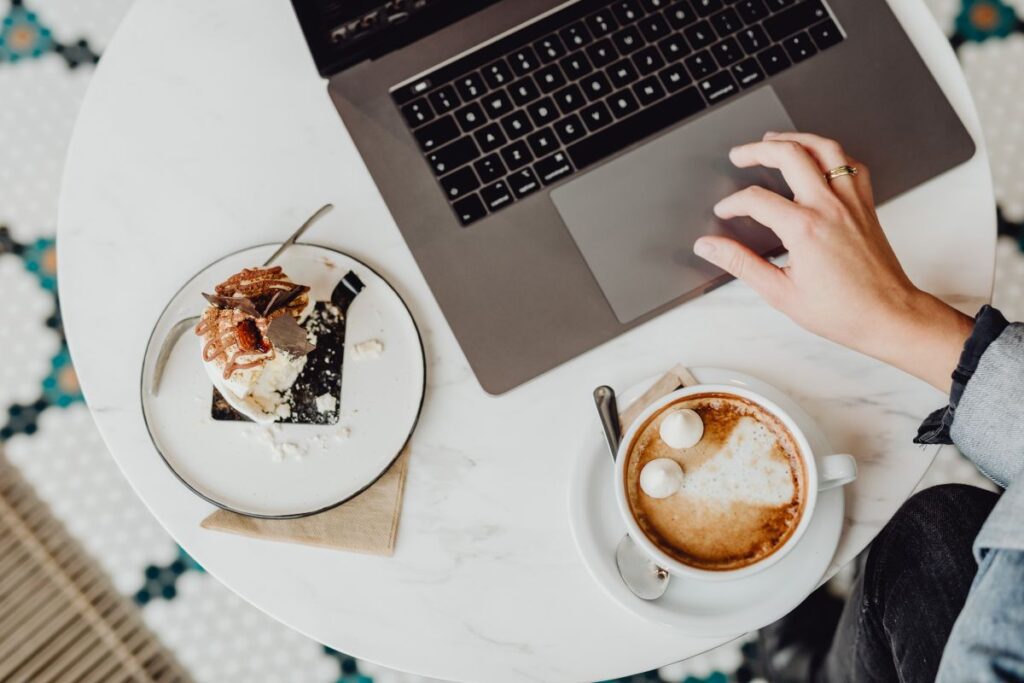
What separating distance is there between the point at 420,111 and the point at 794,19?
428 mm

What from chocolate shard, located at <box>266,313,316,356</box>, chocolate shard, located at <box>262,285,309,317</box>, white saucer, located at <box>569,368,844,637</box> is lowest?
white saucer, located at <box>569,368,844,637</box>

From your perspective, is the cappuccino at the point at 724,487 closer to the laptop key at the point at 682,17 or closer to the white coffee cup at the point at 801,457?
the white coffee cup at the point at 801,457

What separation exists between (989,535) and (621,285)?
407 millimetres

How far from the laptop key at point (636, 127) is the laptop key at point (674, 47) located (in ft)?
0.13

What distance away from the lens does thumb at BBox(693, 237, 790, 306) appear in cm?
82

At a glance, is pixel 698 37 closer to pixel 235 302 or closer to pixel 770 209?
pixel 770 209

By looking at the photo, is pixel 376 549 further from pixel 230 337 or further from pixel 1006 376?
pixel 1006 376

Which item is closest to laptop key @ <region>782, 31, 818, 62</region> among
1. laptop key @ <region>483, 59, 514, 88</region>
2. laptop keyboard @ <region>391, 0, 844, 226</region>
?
laptop keyboard @ <region>391, 0, 844, 226</region>

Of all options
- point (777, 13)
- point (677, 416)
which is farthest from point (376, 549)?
point (777, 13)

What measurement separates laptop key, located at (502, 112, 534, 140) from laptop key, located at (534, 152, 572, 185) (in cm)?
4

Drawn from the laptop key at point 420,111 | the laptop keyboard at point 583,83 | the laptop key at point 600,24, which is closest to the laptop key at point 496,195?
the laptop keyboard at point 583,83

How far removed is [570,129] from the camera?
2.92 feet

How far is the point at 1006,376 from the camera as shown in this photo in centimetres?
75

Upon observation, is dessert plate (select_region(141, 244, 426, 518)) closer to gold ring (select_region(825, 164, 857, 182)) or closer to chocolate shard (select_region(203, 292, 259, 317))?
chocolate shard (select_region(203, 292, 259, 317))
